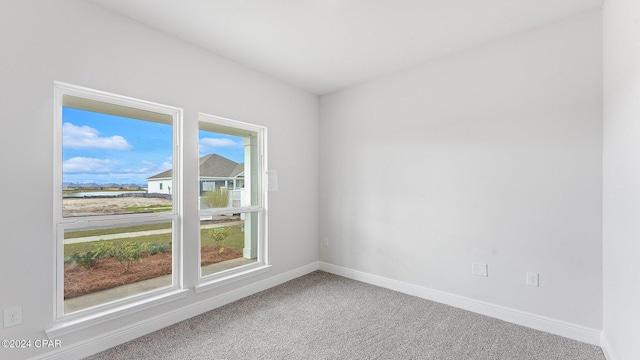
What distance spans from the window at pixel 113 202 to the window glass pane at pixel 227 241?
0.32 m

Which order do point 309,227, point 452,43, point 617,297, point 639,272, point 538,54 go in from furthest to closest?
point 309,227 → point 452,43 → point 538,54 → point 617,297 → point 639,272

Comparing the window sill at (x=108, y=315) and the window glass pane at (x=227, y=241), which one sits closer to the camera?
the window sill at (x=108, y=315)

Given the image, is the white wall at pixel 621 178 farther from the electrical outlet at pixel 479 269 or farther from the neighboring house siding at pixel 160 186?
the neighboring house siding at pixel 160 186

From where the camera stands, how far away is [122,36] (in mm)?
2303

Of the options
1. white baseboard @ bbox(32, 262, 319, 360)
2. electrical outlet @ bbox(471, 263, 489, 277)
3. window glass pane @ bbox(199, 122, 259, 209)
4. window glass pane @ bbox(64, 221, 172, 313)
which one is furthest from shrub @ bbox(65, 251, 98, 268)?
electrical outlet @ bbox(471, 263, 489, 277)

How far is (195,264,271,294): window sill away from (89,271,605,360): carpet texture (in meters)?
0.26

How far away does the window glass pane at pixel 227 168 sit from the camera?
2977mm

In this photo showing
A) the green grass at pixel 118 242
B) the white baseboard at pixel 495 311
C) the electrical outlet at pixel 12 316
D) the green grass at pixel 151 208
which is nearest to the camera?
the electrical outlet at pixel 12 316

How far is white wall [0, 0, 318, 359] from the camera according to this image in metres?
1.82

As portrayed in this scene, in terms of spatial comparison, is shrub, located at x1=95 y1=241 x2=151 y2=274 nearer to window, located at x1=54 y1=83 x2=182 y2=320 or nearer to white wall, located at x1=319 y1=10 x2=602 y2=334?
window, located at x1=54 y1=83 x2=182 y2=320

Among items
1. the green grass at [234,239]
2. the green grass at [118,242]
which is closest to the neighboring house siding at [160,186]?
the green grass at [118,242]

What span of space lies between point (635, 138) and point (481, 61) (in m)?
1.56

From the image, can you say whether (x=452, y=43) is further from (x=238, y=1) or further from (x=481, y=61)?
(x=238, y=1)

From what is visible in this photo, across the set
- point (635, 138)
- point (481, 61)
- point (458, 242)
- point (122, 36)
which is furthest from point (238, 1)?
point (458, 242)
